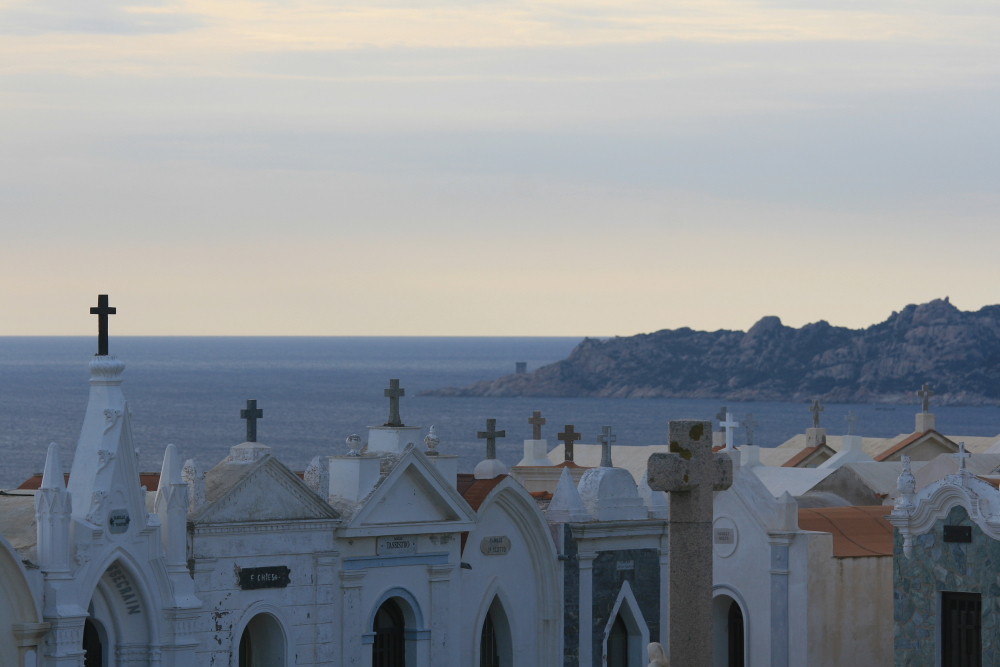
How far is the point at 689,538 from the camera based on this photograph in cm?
2464

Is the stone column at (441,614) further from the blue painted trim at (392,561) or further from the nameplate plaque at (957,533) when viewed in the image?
the nameplate plaque at (957,533)

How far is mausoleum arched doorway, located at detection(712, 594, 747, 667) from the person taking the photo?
38938 millimetres

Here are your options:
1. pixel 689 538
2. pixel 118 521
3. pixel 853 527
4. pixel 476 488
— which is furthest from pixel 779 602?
pixel 118 521

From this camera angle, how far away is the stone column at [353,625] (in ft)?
98.6

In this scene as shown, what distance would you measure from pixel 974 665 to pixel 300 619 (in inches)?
468

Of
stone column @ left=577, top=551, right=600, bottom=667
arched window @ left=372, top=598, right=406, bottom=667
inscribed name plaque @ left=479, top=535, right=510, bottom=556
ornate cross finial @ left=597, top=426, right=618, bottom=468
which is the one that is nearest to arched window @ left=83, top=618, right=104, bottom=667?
arched window @ left=372, top=598, right=406, bottom=667

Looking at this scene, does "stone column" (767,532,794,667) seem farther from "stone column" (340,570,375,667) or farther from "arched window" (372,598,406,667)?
"stone column" (340,570,375,667)

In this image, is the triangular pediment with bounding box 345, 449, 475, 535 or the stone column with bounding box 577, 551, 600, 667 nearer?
the triangular pediment with bounding box 345, 449, 475, 535

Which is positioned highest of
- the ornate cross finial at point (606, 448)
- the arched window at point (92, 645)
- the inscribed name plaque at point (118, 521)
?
the ornate cross finial at point (606, 448)

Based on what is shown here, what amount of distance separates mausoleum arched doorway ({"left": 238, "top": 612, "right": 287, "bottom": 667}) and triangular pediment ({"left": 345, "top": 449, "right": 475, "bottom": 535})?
5.65ft

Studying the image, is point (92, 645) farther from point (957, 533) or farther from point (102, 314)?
point (957, 533)

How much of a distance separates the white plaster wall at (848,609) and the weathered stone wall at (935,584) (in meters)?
2.19

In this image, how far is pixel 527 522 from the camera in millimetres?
32938

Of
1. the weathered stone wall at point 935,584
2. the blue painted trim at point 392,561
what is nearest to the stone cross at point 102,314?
the blue painted trim at point 392,561
